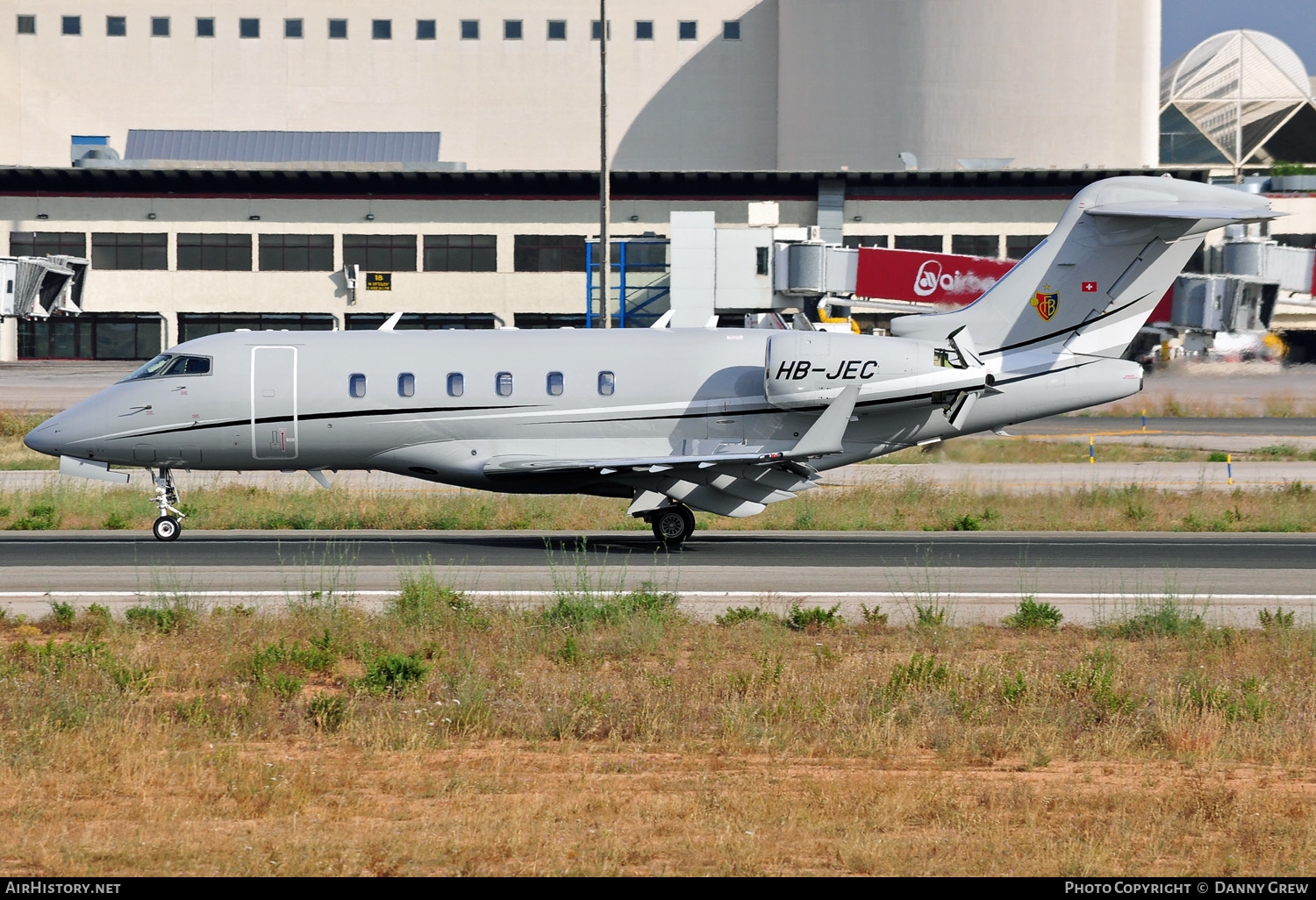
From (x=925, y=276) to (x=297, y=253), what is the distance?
31954 mm

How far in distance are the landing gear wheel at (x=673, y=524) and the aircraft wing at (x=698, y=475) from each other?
0.44 metres

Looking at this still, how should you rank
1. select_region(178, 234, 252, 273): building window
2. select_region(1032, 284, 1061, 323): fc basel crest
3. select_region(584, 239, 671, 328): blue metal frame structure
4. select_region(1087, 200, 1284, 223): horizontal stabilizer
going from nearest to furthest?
select_region(1087, 200, 1284, 223): horizontal stabilizer
select_region(1032, 284, 1061, 323): fc basel crest
select_region(584, 239, 671, 328): blue metal frame structure
select_region(178, 234, 252, 273): building window

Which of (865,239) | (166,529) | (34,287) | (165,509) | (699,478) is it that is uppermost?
(865,239)

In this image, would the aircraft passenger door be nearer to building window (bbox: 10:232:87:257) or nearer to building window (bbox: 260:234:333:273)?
building window (bbox: 260:234:333:273)

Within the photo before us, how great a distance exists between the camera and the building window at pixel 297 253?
67375mm

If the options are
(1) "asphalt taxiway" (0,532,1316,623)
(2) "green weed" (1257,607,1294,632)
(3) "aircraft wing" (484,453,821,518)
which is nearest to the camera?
(2) "green weed" (1257,607,1294,632)

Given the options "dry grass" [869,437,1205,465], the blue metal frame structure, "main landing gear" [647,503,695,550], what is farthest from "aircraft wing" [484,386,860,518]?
the blue metal frame structure

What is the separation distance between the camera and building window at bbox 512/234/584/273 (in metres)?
67.2

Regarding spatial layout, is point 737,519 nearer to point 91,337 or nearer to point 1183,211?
point 1183,211

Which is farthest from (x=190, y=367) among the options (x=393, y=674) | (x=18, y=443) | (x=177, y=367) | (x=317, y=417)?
(x=18, y=443)

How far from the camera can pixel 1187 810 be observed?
9406mm

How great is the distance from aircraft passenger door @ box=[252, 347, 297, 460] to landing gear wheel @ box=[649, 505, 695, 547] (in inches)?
235

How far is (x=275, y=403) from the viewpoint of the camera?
22.3 meters
